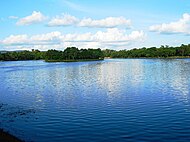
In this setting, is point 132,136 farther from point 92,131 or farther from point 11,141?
point 11,141

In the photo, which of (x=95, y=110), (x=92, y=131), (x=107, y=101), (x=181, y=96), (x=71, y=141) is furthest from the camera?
(x=181, y=96)

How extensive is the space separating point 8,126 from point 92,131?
7430 millimetres

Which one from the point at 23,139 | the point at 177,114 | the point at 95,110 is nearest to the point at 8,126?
the point at 23,139

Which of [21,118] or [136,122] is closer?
[136,122]

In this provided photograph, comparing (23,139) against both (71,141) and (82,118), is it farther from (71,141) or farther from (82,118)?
(82,118)

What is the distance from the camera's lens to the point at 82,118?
26.7m

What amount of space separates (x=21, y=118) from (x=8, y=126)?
2803 millimetres

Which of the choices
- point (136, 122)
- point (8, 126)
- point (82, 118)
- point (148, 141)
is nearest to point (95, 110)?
point (82, 118)

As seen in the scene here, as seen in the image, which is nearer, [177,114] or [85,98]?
[177,114]

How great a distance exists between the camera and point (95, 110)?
2991cm

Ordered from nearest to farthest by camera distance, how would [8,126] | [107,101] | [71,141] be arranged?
[71,141]
[8,126]
[107,101]

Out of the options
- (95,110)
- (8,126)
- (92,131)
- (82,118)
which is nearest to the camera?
(92,131)

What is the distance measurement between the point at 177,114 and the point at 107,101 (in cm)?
997

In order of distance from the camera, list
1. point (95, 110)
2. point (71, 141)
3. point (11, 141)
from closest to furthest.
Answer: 1. point (11, 141)
2. point (71, 141)
3. point (95, 110)
